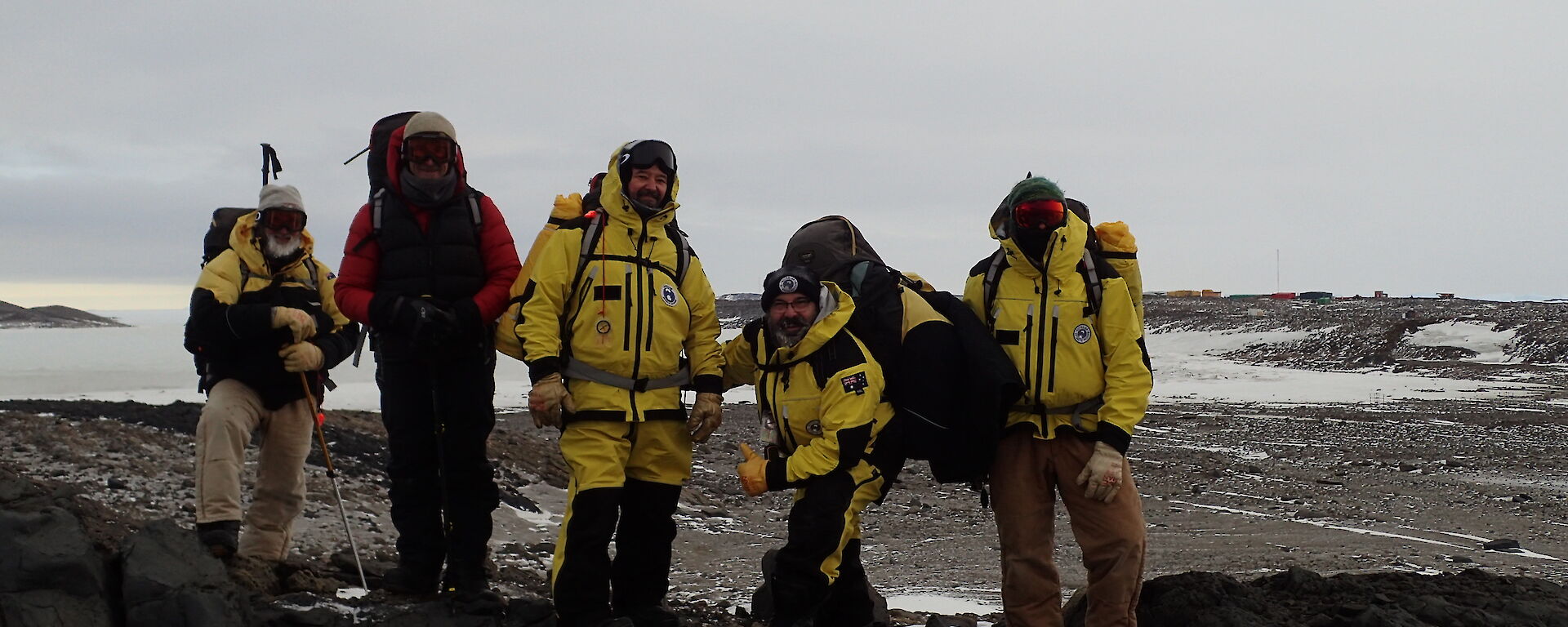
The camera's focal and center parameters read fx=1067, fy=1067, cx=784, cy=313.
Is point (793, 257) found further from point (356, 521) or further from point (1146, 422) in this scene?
point (1146, 422)

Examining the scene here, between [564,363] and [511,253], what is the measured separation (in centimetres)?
78

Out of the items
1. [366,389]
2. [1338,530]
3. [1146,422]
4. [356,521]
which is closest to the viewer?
[356,521]

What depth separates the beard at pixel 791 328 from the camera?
4.48 metres

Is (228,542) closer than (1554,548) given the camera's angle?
Yes

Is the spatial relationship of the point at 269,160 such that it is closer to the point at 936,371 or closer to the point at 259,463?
the point at 259,463

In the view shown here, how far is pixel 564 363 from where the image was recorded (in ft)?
15.0

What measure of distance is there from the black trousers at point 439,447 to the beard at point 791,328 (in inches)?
55.0

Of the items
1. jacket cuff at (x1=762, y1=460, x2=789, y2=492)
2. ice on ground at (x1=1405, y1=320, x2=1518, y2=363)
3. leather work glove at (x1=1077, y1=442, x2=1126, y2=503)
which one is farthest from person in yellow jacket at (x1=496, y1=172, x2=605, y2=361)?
ice on ground at (x1=1405, y1=320, x2=1518, y2=363)

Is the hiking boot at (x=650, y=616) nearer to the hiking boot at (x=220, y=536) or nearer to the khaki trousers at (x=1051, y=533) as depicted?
the khaki trousers at (x=1051, y=533)

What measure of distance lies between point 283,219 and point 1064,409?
154 inches

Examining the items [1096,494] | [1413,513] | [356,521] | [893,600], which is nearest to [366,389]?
[356,521]

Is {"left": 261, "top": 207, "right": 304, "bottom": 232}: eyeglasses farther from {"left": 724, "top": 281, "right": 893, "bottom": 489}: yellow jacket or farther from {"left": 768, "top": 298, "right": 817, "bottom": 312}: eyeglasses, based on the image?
{"left": 768, "top": 298, "right": 817, "bottom": 312}: eyeglasses

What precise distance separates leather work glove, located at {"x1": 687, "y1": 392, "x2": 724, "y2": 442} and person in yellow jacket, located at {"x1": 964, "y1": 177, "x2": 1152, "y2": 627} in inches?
50.2

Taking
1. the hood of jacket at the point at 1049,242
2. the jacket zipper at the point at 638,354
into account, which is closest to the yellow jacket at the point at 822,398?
the jacket zipper at the point at 638,354
